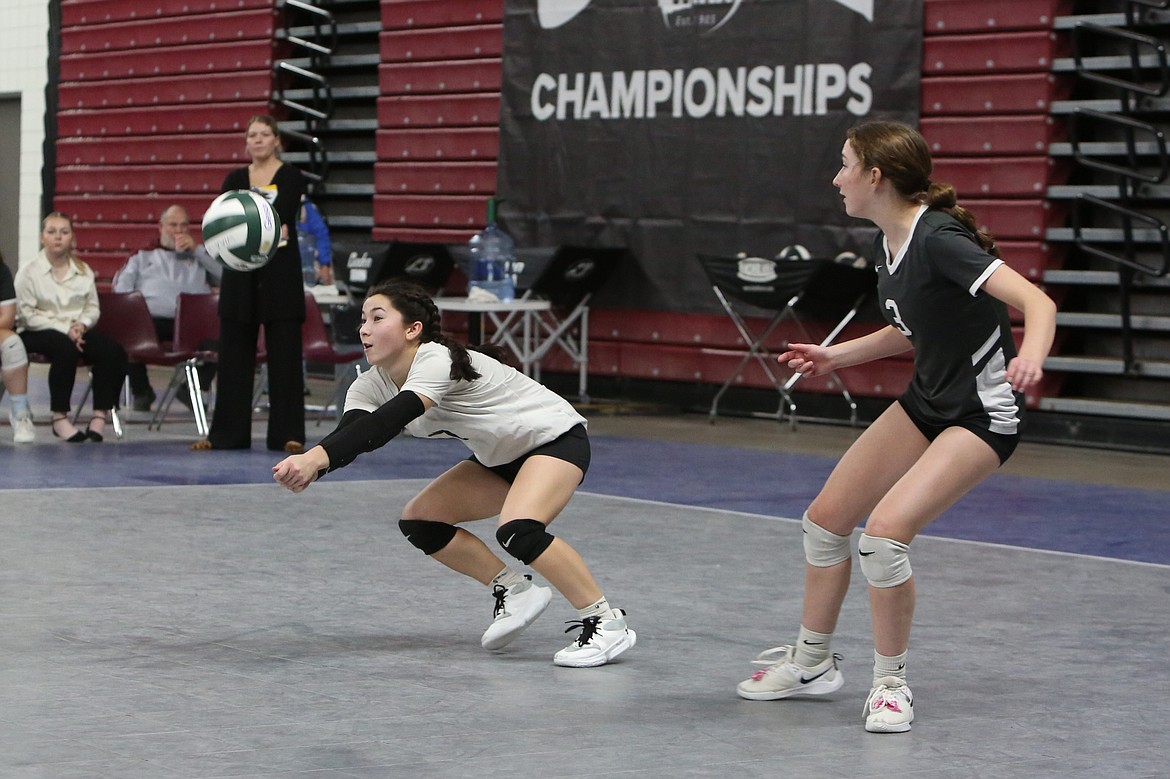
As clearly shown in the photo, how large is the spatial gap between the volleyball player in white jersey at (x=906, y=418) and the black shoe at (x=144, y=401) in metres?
7.97

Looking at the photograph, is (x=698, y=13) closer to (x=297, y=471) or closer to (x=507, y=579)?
(x=507, y=579)

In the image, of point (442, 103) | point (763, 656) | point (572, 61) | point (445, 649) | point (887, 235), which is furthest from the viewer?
point (442, 103)

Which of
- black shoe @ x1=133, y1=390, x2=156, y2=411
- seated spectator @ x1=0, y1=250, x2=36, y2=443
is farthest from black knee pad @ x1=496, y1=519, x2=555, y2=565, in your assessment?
black shoe @ x1=133, y1=390, x2=156, y2=411

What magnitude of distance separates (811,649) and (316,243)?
849 centimetres

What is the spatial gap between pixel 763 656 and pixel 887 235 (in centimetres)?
111

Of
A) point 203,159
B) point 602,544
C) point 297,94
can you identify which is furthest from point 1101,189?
point 203,159

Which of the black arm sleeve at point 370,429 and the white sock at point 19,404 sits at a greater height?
the black arm sleeve at point 370,429

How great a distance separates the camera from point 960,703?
412cm

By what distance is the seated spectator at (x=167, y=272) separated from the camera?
10.9 metres

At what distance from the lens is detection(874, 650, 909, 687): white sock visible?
390cm

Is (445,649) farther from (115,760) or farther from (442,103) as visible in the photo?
(442,103)

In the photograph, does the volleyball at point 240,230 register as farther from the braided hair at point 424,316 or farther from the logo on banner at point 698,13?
the logo on banner at point 698,13

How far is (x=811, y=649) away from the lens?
415 centimetres

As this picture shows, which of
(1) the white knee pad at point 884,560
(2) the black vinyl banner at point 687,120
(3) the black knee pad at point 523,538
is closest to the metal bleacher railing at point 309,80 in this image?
(2) the black vinyl banner at point 687,120
